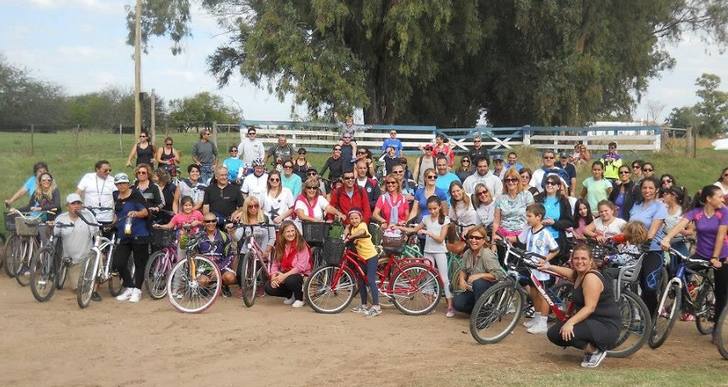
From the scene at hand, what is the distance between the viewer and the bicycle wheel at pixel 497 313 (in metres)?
7.72

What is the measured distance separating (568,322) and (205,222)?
4909 millimetres

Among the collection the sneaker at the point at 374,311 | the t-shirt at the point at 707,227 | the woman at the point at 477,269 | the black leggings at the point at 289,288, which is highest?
the t-shirt at the point at 707,227

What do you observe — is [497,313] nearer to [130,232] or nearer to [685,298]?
[685,298]

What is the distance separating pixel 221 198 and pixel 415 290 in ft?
10.1

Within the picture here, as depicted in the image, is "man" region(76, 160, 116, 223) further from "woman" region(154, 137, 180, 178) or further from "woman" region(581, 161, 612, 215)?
"woman" region(581, 161, 612, 215)

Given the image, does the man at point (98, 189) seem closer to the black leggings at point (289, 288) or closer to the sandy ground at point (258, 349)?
the sandy ground at point (258, 349)

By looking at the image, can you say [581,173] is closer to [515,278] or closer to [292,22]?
[292,22]

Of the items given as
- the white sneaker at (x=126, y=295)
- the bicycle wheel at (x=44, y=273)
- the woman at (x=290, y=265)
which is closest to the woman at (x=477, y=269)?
the woman at (x=290, y=265)

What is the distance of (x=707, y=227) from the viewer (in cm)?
773

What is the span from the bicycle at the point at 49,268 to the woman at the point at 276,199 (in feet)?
8.63

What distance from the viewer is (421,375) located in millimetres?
6648

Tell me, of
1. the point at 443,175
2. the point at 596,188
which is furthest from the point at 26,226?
the point at 596,188

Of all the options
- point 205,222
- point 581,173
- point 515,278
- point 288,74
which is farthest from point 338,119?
point 515,278

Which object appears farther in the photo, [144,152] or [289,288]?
[144,152]
